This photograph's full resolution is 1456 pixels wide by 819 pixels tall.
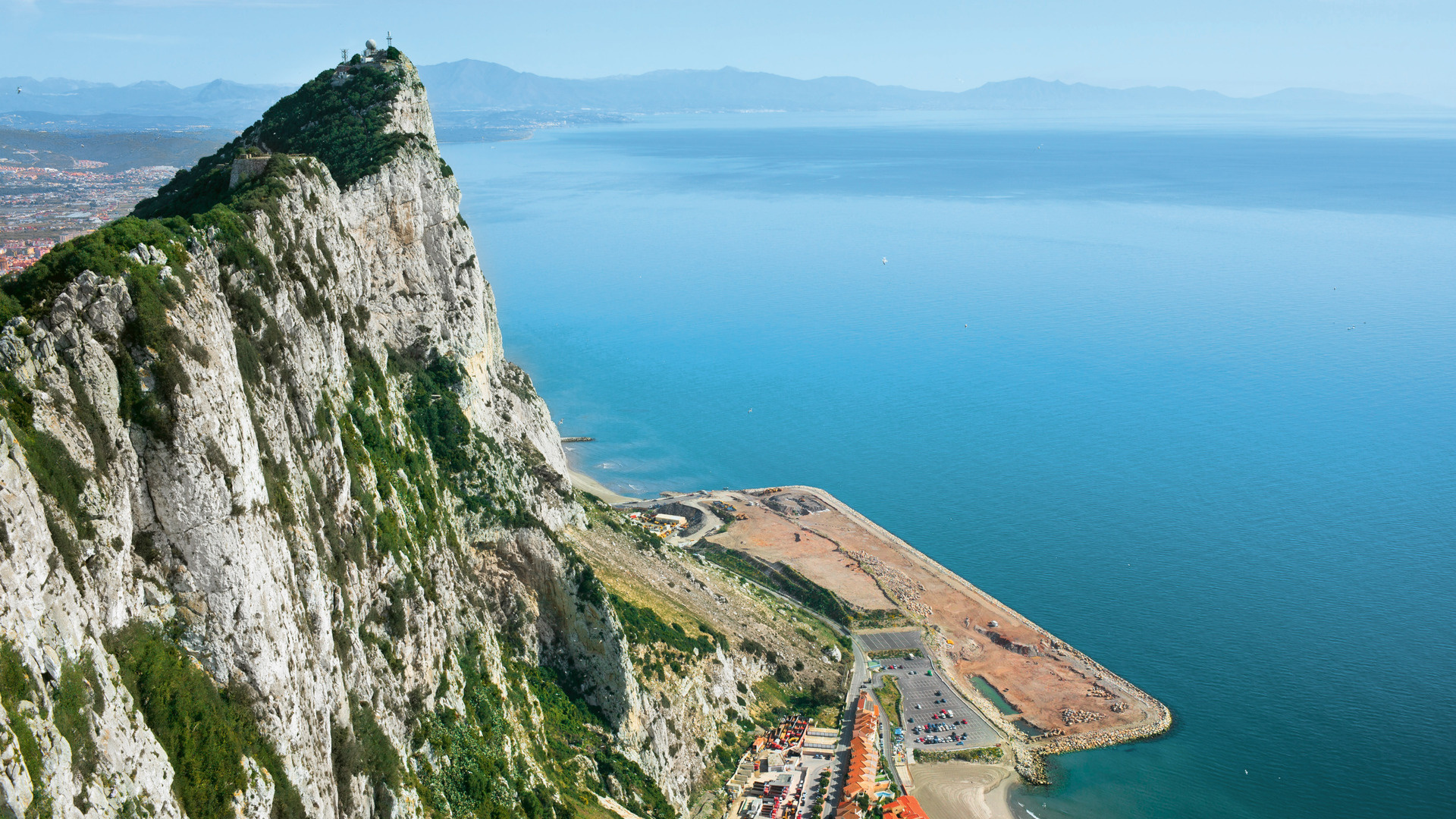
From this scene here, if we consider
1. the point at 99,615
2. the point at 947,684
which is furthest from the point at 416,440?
the point at 947,684

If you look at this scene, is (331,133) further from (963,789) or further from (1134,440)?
(1134,440)

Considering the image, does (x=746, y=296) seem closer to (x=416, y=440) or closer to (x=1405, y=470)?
(x=1405, y=470)

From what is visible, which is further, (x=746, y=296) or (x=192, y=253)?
(x=746, y=296)

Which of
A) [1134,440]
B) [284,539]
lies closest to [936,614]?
[1134,440]

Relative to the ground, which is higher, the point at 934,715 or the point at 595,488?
the point at 595,488

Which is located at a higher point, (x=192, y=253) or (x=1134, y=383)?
(x=192, y=253)

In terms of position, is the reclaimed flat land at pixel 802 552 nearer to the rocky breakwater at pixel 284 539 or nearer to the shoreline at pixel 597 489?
the shoreline at pixel 597 489

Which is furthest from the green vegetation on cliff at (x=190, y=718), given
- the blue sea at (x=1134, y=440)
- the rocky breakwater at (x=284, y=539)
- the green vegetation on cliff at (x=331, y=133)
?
the blue sea at (x=1134, y=440)
